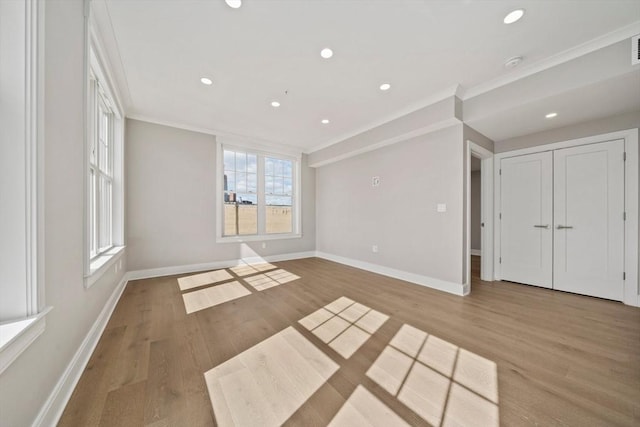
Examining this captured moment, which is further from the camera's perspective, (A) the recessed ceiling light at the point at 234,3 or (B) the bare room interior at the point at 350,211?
(A) the recessed ceiling light at the point at 234,3

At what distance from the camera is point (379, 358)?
176 centimetres

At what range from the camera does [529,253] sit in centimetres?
360

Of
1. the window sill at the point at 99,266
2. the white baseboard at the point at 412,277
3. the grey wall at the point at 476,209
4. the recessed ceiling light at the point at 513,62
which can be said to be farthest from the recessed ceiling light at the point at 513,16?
the grey wall at the point at 476,209

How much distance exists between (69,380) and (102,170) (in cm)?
245

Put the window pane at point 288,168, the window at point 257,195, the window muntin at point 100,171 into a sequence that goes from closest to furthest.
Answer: the window muntin at point 100,171, the window at point 257,195, the window pane at point 288,168

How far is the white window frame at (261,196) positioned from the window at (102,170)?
1551 millimetres

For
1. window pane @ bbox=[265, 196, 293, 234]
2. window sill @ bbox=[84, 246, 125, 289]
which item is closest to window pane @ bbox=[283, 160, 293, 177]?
window pane @ bbox=[265, 196, 293, 234]

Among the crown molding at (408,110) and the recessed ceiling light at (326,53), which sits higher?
the recessed ceiling light at (326,53)

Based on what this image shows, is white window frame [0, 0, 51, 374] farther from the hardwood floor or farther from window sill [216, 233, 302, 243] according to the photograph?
window sill [216, 233, 302, 243]

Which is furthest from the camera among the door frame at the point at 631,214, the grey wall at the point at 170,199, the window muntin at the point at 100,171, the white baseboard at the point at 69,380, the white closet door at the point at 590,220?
the grey wall at the point at 170,199

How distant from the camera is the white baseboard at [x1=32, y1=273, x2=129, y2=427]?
113cm

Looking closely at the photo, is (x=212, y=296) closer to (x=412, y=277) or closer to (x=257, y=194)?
(x=257, y=194)

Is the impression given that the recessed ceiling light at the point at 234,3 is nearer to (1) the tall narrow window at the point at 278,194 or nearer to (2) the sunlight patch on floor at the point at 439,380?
(2) the sunlight patch on floor at the point at 439,380

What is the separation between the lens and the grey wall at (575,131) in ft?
9.20
